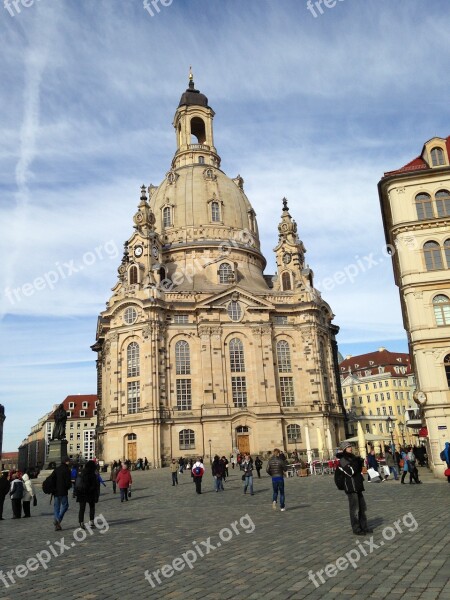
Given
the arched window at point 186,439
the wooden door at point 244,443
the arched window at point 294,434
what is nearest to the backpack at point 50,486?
the arched window at point 186,439

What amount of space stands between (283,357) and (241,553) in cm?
5366

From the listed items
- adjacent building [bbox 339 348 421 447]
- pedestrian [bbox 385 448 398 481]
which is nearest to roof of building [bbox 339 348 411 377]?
adjacent building [bbox 339 348 421 447]

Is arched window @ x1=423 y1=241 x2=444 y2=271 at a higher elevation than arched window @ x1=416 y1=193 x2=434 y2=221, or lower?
lower

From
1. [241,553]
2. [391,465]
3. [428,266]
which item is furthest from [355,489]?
[391,465]

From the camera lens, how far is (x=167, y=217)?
73.7m

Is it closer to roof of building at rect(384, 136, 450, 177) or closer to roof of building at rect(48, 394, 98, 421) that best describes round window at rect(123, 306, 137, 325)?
roof of building at rect(384, 136, 450, 177)

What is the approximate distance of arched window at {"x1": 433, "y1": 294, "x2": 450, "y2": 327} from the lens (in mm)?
29906

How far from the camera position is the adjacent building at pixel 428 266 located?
2911cm

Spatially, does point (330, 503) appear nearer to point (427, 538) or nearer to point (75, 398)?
point (427, 538)

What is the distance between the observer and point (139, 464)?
5309 centimetres

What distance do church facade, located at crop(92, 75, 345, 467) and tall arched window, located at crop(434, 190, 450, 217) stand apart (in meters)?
28.7

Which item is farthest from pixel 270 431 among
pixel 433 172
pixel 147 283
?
pixel 433 172

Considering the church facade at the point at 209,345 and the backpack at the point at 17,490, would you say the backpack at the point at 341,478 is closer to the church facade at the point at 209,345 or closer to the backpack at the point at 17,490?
the backpack at the point at 17,490

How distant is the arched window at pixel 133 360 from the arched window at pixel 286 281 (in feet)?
69.1
